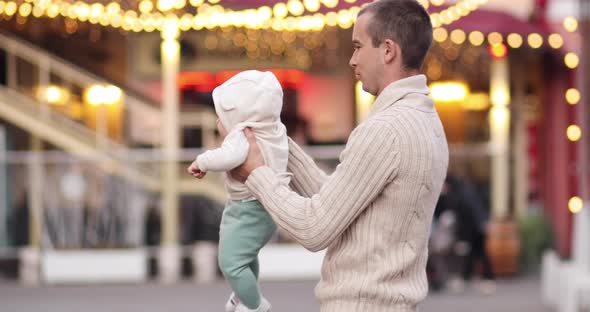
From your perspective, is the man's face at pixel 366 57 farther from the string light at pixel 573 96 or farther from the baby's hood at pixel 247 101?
the string light at pixel 573 96

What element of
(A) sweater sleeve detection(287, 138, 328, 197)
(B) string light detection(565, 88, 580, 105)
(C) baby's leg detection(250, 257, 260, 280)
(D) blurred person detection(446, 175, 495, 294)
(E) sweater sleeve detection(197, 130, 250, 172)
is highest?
(B) string light detection(565, 88, 580, 105)

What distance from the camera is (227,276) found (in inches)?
120

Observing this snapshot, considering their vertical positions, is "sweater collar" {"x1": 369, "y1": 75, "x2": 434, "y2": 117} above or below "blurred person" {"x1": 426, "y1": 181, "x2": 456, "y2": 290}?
above

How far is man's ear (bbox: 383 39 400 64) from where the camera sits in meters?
2.76

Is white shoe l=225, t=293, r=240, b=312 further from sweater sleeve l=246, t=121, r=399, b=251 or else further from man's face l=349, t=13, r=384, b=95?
man's face l=349, t=13, r=384, b=95

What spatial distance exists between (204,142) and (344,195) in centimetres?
1140

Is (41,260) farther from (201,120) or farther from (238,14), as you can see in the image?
(238,14)

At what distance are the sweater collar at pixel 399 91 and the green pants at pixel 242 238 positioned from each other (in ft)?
1.38

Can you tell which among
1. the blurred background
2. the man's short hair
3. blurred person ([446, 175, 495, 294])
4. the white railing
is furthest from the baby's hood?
the white railing

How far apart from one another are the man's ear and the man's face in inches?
0.5

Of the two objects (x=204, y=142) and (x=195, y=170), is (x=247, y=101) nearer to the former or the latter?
(x=195, y=170)

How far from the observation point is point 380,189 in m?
2.70

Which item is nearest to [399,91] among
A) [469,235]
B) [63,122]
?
[469,235]

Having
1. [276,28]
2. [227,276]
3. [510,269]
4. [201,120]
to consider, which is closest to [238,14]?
[276,28]
